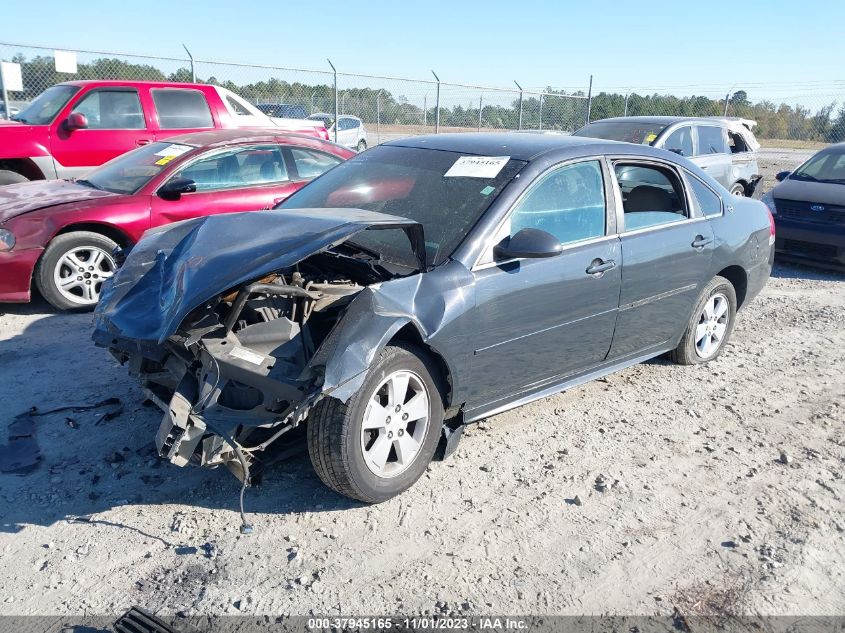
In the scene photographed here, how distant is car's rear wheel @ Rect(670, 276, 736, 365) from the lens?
5148 millimetres

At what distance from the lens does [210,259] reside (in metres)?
3.34

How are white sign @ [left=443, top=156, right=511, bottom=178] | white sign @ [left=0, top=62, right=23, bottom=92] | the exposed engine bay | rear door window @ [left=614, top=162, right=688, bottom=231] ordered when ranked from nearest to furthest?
the exposed engine bay < white sign @ [left=443, top=156, right=511, bottom=178] < rear door window @ [left=614, top=162, right=688, bottom=231] < white sign @ [left=0, top=62, right=23, bottom=92]

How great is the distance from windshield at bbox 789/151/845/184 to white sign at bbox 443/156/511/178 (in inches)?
278

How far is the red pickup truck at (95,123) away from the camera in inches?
334

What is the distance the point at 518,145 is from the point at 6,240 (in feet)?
13.6

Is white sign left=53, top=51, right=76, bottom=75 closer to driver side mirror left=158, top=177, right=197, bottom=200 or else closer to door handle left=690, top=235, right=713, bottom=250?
driver side mirror left=158, top=177, right=197, bottom=200

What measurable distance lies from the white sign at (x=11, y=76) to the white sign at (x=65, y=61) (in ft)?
1.92

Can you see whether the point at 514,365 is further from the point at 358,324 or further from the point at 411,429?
the point at 358,324

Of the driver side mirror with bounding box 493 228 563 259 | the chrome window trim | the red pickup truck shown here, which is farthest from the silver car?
→ the driver side mirror with bounding box 493 228 563 259

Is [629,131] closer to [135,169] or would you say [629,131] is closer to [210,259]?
[135,169]

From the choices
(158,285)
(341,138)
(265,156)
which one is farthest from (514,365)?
(341,138)

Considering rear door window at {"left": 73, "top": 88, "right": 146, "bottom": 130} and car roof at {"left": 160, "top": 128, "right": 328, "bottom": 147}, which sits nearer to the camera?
car roof at {"left": 160, "top": 128, "right": 328, "bottom": 147}

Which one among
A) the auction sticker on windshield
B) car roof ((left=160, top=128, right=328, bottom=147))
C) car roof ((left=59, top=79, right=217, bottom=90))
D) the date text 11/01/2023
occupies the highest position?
car roof ((left=59, top=79, right=217, bottom=90))

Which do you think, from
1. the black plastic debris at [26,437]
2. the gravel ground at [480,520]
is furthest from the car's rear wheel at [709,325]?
the black plastic debris at [26,437]
